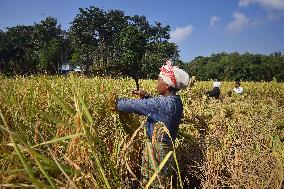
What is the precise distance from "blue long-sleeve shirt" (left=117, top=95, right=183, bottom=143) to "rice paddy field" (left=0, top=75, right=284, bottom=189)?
12cm

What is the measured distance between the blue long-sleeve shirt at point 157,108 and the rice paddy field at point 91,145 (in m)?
0.12

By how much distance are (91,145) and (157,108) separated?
116 cm

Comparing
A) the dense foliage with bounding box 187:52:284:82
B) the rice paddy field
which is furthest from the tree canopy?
the rice paddy field

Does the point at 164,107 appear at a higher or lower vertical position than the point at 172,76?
lower

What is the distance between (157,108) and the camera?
2787 mm

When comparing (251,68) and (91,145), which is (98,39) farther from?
(91,145)

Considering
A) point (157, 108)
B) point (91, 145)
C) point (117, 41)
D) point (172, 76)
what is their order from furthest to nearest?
point (117, 41) → point (172, 76) → point (157, 108) → point (91, 145)

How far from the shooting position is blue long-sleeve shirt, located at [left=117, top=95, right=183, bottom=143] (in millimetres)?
2707

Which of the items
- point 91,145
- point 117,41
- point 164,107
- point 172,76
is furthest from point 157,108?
point 117,41

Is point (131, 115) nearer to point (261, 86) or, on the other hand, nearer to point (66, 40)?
point (261, 86)

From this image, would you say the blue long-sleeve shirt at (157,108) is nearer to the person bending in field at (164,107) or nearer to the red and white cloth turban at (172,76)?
the person bending in field at (164,107)

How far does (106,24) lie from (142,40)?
19.8 metres

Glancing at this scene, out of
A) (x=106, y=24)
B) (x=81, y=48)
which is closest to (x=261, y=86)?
(x=81, y=48)

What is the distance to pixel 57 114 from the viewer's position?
2938 millimetres
